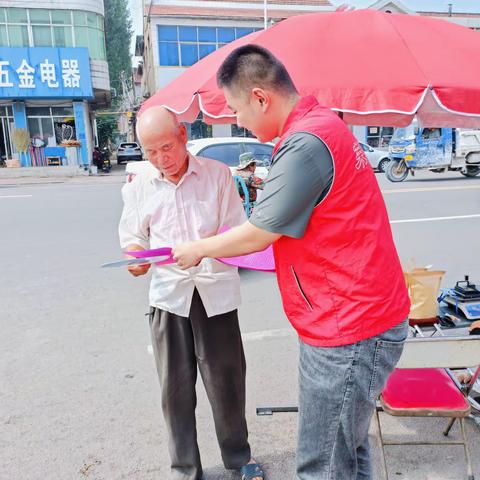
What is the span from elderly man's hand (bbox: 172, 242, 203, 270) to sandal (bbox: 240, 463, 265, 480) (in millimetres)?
1289

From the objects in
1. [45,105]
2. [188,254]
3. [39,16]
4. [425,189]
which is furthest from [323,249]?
[39,16]

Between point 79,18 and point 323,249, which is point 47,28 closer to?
point 79,18

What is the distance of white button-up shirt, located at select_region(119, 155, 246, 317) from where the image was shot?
6.74 feet

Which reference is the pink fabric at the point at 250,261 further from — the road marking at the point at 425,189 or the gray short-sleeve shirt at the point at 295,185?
the road marking at the point at 425,189

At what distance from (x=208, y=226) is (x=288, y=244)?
2.19 feet

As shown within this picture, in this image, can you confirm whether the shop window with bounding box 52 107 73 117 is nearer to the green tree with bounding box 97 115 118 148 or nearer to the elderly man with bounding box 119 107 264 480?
the green tree with bounding box 97 115 118 148

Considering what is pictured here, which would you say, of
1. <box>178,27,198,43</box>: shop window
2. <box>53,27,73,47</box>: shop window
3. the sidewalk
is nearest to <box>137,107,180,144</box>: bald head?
the sidewalk

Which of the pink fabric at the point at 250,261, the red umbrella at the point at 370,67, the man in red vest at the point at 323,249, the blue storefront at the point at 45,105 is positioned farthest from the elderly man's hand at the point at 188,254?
the blue storefront at the point at 45,105

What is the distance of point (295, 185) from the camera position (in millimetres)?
1332

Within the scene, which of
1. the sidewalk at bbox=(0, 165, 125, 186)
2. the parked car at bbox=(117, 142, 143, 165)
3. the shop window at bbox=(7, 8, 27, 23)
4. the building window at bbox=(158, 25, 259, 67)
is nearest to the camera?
the sidewalk at bbox=(0, 165, 125, 186)

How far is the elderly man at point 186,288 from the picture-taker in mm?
2051

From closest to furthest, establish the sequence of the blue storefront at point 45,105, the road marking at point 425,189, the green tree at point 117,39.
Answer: the road marking at point 425,189 → the blue storefront at point 45,105 → the green tree at point 117,39

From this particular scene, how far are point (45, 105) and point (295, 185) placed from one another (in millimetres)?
24174

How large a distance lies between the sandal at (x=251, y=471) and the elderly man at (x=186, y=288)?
235 mm
